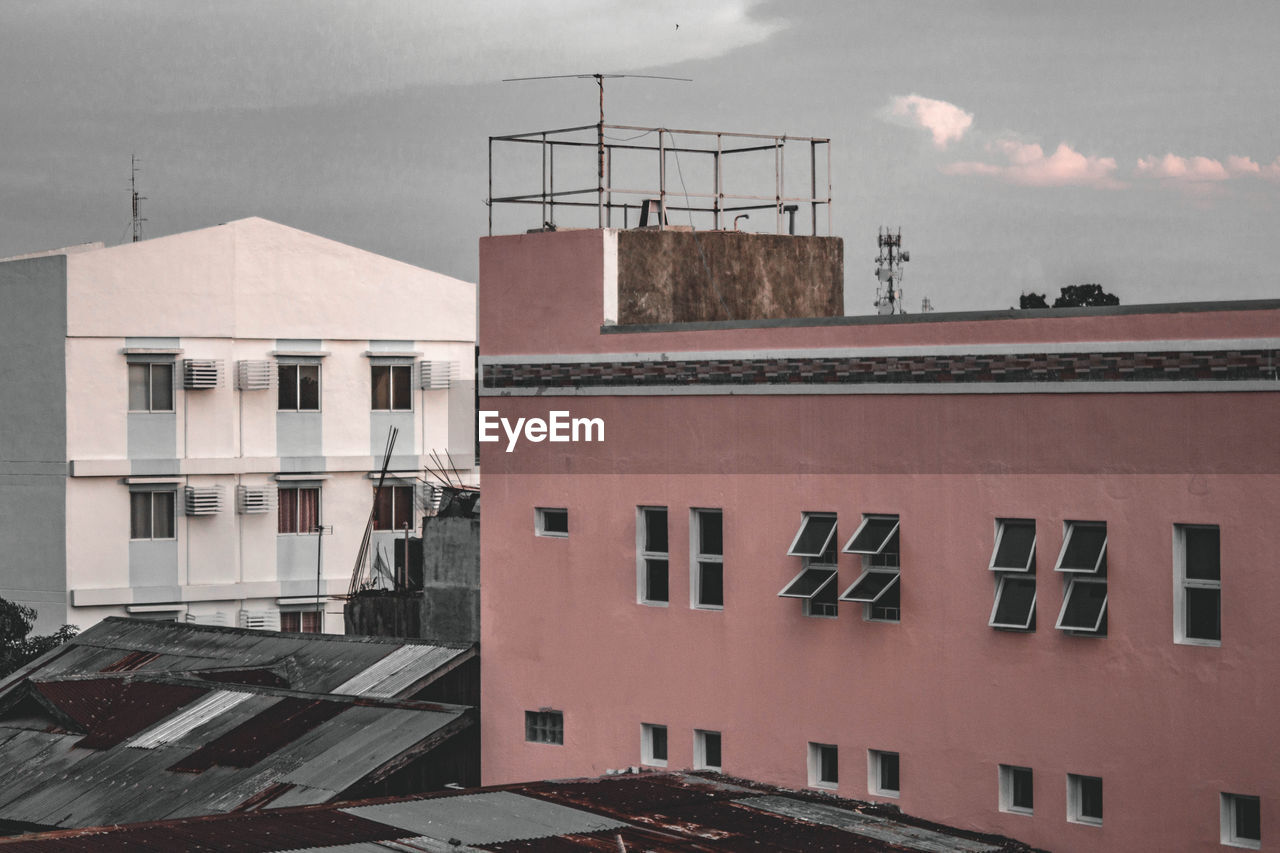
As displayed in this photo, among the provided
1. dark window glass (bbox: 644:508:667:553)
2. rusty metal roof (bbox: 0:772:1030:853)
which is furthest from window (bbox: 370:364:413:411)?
rusty metal roof (bbox: 0:772:1030:853)

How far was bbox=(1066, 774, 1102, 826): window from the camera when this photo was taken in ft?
52.2

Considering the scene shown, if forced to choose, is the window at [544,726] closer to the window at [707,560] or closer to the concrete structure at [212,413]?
the window at [707,560]

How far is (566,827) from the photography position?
1352cm

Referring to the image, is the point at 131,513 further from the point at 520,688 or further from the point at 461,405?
the point at 520,688

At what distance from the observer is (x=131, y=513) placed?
39.0m

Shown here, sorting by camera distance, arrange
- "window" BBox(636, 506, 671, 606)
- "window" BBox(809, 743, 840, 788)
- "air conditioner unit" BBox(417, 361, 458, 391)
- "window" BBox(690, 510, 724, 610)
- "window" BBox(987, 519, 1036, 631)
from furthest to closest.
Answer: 1. "air conditioner unit" BBox(417, 361, 458, 391)
2. "window" BBox(636, 506, 671, 606)
3. "window" BBox(690, 510, 724, 610)
4. "window" BBox(809, 743, 840, 788)
5. "window" BBox(987, 519, 1036, 631)

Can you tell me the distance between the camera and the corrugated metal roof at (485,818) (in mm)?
13219

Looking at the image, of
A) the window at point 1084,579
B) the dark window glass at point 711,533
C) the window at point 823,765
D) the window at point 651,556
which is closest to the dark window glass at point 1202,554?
the window at point 1084,579

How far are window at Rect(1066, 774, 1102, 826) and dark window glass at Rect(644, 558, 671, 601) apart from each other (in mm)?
5188

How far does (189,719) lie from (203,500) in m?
19.6

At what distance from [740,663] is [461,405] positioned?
26.4 meters

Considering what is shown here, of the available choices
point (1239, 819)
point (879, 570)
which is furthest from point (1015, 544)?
point (1239, 819)

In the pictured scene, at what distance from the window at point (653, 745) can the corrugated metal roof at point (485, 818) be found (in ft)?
15.3

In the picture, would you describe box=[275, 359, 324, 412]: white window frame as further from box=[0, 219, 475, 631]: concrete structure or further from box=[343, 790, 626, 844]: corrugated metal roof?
box=[343, 790, 626, 844]: corrugated metal roof
